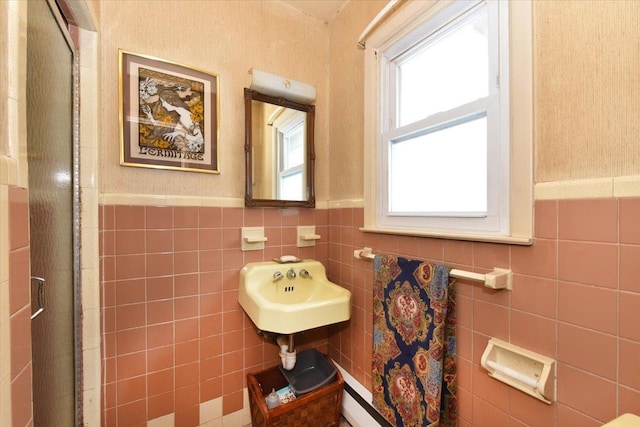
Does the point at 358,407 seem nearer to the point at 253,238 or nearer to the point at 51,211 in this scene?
the point at 253,238

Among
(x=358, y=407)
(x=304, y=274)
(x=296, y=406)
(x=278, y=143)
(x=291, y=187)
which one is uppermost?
(x=278, y=143)

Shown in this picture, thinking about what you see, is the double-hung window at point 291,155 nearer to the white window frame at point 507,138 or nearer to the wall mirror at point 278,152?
the wall mirror at point 278,152

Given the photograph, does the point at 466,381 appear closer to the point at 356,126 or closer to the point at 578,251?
the point at 578,251

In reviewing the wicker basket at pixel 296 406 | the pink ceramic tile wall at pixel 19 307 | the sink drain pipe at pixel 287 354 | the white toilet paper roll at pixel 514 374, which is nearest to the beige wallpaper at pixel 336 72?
the white toilet paper roll at pixel 514 374

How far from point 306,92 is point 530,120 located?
3.92 ft

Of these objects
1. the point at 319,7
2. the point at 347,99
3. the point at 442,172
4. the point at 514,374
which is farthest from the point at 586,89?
the point at 319,7

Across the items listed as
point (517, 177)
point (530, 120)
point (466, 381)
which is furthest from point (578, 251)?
point (466, 381)

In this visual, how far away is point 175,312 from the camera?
1.32m

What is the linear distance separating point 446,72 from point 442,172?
1.46 feet

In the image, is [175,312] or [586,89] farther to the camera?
[175,312]

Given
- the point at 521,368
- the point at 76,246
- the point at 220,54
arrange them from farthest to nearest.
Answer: the point at 220,54 → the point at 76,246 → the point at 521,368

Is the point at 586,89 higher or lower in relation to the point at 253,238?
higher

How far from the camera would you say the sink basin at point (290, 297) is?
1.14 meters

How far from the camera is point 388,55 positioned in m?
1.35
